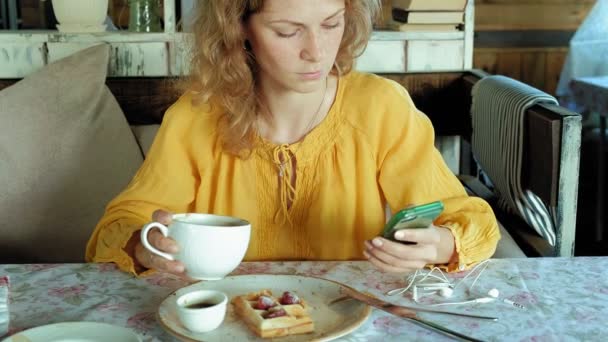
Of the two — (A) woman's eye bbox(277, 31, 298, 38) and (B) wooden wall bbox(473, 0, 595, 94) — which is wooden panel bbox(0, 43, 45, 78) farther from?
(B) wooden wall bbox(473, 0, 595, 94)

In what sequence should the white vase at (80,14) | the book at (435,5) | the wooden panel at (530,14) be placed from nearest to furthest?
the white vase at (80,14), the book at (435,5), the wooden panel at (530,14)

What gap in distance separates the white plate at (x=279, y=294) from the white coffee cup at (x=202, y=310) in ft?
0.04

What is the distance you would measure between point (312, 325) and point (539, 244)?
3.75ft

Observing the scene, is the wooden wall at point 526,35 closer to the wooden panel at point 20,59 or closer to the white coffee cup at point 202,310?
the wooden panel at point 20,59

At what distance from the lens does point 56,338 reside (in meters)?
0.95

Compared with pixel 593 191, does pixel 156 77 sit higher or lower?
higher

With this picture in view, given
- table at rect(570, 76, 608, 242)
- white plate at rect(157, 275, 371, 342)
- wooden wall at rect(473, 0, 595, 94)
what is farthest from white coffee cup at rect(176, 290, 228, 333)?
wooden wall at rect(473, 0, 595, 94)

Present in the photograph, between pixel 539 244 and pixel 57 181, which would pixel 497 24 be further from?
pixel 57 181

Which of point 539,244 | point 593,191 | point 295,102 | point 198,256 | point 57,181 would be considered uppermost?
point 295,102

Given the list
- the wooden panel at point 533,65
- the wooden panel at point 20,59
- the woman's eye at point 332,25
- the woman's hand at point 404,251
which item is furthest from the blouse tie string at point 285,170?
the wooden panel at point 533,65

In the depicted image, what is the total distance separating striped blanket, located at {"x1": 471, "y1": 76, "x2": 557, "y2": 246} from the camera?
181cm

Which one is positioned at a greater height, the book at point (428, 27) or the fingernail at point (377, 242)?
the book at point (428, 27)

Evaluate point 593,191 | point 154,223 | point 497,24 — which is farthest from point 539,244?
point 497,24

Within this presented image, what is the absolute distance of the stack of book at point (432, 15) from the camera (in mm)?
2305
